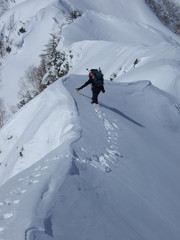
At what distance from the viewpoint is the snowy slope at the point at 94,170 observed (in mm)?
4480

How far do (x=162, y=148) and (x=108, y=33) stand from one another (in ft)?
111

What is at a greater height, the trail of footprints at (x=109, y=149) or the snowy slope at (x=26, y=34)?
the trail of footprints at (x=109, y=149)

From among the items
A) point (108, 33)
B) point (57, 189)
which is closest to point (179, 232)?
point (57, 189)

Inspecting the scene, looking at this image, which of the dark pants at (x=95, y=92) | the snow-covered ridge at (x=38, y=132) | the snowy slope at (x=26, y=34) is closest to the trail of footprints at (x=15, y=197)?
the snow-covered ridge at (x=38, y=132)

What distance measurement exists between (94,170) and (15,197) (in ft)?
6.70

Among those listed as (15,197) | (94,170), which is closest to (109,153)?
(94,170)

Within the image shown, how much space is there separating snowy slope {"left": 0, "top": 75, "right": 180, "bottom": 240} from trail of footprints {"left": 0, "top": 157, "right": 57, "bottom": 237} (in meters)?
A: 0.02

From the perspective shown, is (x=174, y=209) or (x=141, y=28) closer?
(x=174, y=209)

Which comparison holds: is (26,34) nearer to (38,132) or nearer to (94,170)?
(38,132)

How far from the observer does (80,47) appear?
104 ft

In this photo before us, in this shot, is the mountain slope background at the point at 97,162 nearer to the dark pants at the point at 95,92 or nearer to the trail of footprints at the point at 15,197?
the trail of footprints at the point at 15,197

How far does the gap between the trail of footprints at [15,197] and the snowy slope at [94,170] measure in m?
0.02

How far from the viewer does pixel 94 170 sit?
6.09 meters

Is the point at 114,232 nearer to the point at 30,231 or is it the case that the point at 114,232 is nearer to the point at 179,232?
the point at 30,231
